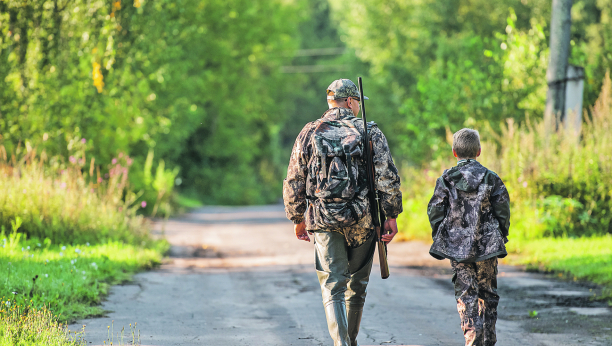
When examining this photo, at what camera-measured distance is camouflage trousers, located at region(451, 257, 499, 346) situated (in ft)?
16.4

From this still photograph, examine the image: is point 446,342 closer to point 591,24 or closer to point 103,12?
point 103,12

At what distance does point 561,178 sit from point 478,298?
25.0ft

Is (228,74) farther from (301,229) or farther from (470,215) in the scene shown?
(470,215)

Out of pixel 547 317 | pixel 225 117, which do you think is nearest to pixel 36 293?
pixel 547 317

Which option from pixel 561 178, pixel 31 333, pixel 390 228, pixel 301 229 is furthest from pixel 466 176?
pixel 561 178

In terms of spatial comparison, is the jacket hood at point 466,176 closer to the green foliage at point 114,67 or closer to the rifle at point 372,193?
the rifle at point 372,193

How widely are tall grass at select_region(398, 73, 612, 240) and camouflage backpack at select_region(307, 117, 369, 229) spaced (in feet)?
24.7

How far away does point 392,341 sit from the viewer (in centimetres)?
588

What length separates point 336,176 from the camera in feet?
15.8

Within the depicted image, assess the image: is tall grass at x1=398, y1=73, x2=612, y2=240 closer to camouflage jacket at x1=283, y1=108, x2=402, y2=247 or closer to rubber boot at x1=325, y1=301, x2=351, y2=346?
camouflage jacket at x1=283, y1=108, x2=402, y2=247

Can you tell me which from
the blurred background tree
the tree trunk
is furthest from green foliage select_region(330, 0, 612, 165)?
the tree trunk

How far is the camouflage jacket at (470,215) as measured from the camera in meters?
4.99

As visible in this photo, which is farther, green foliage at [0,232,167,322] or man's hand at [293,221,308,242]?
green foliage at [0,232,167,322]

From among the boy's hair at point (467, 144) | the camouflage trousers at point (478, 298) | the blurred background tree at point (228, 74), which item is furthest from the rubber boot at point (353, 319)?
the blurred background tree at point (228, 74)
